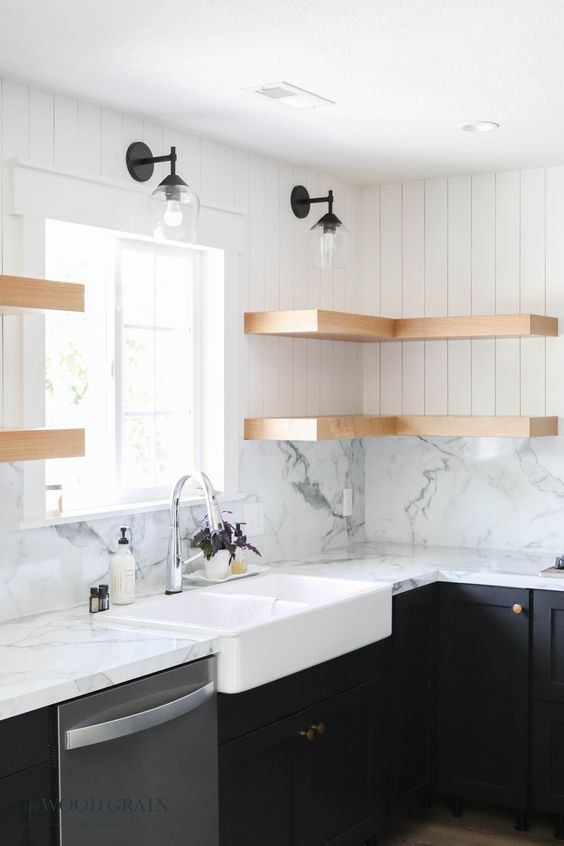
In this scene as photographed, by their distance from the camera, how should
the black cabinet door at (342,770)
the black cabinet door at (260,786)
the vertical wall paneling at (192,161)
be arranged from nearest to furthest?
the black cabinet door at (260,786)
the black cabinet door at (342,770)
the vertical wall paneling at (192,161)

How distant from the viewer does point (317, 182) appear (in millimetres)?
4211

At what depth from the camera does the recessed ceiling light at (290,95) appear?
2992 millimetres

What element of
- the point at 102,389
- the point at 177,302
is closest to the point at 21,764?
the point at 102,389

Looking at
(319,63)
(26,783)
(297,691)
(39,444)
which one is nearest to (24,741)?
(26,783)

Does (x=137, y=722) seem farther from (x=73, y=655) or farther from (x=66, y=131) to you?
(x=66, y=131)

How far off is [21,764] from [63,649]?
427 millimetres

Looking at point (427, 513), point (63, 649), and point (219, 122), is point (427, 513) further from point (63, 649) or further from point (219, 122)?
point (63, 649)

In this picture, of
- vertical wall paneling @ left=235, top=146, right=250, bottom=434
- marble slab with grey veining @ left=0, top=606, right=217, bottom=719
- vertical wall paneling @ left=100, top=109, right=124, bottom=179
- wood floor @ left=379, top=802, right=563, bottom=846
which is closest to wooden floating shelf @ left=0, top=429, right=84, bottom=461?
marble slab with grey veining @ left=0, top=606, right=217, bottom=719

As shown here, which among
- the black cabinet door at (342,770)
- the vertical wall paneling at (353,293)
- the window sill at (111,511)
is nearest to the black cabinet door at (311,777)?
the black cabinet door at (342,770)

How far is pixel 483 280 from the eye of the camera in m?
4.29

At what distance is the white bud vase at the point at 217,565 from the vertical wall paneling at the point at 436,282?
136cm

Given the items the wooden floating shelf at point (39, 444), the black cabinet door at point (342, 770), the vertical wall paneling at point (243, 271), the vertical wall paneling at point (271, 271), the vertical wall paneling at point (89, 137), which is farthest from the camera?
the vertical wall paneling at point (271, 271)

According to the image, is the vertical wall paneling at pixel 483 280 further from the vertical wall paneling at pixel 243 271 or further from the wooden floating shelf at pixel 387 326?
the vertical wall paneling at pixel 243 271

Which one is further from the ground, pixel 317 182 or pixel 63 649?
pixel 317 182
